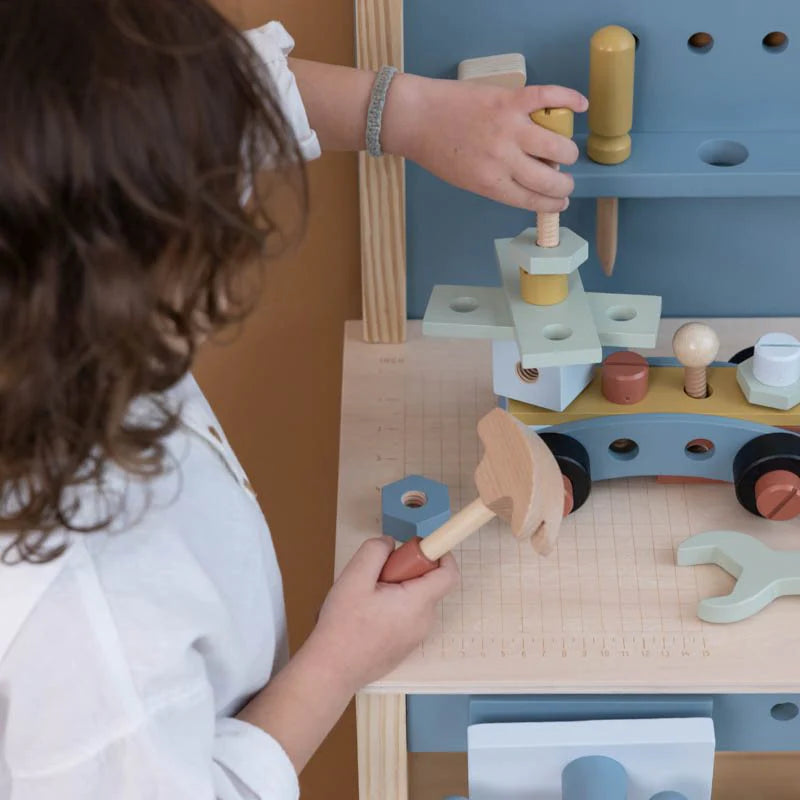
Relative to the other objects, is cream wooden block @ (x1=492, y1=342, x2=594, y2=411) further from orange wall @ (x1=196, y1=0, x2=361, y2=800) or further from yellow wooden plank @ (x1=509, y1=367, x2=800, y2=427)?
orange wall @ (x1=196, y1=0, x2=361, y2=800)

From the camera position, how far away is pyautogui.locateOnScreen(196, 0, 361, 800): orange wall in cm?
103

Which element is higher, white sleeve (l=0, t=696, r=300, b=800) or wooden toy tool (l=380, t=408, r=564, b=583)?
wooden toy tool (l=380, t=408, r=564, b=583)

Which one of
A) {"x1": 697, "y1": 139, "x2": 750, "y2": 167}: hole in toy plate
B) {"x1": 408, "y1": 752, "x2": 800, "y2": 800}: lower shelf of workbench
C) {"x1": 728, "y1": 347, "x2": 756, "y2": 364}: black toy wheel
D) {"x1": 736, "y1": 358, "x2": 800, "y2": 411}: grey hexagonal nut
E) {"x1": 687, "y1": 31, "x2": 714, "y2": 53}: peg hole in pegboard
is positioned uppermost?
{"x1": 687, "y1": 31, "x2": 714, "y2": 53}: peg hole in pegboard

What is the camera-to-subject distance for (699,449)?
86 centimetres

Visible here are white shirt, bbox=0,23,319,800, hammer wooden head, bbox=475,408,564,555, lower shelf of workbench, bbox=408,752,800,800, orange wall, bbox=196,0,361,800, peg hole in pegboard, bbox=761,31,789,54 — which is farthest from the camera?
lower shelf of workbench, bbox=408,752,800,800

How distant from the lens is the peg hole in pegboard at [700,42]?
2.99 ft

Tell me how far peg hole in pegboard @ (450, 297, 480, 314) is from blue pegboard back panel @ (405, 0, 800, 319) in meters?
0.16

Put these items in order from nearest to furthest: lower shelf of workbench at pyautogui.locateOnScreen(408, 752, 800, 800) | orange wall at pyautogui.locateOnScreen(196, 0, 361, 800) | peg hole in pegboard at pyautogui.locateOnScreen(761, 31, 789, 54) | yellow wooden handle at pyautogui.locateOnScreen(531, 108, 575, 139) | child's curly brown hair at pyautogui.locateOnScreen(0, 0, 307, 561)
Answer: child's curly brown hair at pyautogui.locateOnScreen(0, 0, 307, 561), yellow wooden handle at pyautogui.locateOnScreen(531, 108, 575, 139), peg hole in pegboard at pyautogui.locateOnScreen(761, 31, 789, 54), orange wall at pyautogui.locateOnScreen(196, 0, 361, 800), lower shelf of workbench at pyautogui.locateOnScreen(408, 752, 800, 800)

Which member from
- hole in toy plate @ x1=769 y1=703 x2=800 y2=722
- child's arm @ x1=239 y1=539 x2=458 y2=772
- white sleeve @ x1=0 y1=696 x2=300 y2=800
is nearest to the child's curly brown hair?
white sleeve @ x1=0 y1=696 x2=300 y2=800

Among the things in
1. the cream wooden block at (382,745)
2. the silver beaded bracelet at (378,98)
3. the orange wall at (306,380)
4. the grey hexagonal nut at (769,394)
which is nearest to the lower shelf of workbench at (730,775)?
the orange wall at (306,380)

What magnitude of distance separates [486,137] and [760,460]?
0.91ft

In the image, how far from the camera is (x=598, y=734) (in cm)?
76

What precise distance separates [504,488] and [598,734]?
0.17 m

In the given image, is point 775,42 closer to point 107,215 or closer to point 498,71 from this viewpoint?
point 498,71
